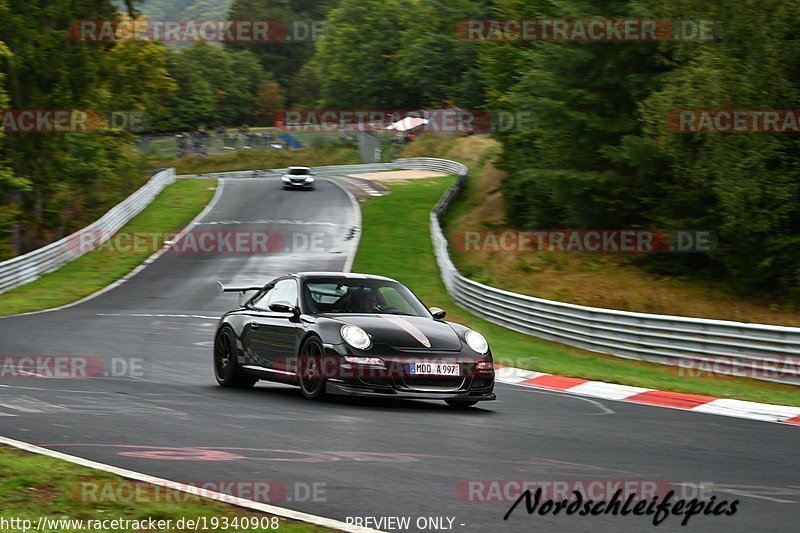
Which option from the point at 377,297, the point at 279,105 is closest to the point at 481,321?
the point at 377,297

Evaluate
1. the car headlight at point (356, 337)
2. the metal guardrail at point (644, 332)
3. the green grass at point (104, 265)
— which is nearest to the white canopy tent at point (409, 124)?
the green grass at point (104, 265)

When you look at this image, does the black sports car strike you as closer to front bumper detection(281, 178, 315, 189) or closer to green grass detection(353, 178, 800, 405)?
green grass detection(353, 178, 800, 405)

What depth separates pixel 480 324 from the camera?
2578cm

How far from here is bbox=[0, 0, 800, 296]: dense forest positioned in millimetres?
25969

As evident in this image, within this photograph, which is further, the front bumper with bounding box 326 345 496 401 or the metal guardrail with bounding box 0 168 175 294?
the metal guardrail with bounding box 0 168 175 294

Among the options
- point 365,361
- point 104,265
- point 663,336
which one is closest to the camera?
point 365,361

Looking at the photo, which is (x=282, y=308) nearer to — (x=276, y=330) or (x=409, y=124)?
(x=276, y=330)

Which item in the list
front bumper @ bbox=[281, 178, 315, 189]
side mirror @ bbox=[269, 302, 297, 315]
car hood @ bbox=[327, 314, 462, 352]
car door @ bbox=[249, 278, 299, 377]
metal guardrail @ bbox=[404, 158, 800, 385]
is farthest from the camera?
front bumper @ bbox=[281, 178, 315, 189]

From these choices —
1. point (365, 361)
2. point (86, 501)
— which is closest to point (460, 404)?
point (365, 361)

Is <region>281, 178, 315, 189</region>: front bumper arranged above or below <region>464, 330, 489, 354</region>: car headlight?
below

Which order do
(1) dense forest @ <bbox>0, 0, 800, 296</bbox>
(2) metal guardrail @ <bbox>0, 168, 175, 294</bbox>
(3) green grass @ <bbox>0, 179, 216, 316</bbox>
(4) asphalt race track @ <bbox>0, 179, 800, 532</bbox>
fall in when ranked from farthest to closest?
(2) metal guardrail @ <bbox>0, 168, 175, 294</bbox> < (3) green grass @ <bbox>0, 179, 216, 316</bbox> < (1) dense forest @ <bbox>0, 0, 800, 296</bbox> < (4) asphalt race track @ <bbox>0, 179, 800, 532</bbox>

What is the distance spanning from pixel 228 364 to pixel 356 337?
2671mm

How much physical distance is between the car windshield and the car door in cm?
23

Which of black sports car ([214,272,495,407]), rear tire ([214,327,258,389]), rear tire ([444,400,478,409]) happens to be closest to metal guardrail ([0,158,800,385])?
rear tire ([444,400,478,409])
